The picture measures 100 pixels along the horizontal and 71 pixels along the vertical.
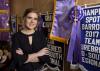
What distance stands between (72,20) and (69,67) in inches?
18.9

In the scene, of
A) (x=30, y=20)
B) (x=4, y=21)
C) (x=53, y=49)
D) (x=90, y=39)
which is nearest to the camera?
(x=90, y=39)

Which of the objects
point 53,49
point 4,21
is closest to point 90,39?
point 53,49

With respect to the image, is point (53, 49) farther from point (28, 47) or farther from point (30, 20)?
point (30, 20)

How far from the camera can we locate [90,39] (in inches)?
70.4

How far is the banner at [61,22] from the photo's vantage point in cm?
202

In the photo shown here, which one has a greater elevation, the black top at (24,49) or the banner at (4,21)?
the banner at (4,21)

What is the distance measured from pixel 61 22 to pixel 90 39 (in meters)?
0.42

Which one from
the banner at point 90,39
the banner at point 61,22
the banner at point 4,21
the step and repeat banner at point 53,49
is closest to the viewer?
the banner at point 90,39

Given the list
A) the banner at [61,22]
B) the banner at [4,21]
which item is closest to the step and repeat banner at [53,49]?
the banner at [61,22]

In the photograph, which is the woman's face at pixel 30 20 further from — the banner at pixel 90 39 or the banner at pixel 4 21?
the banner at pixel 4 21

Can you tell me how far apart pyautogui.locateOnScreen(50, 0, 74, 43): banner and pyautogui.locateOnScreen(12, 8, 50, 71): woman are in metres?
0.19

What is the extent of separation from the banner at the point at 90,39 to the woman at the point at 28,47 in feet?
1.57

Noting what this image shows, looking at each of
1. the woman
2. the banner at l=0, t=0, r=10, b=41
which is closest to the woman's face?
the woman

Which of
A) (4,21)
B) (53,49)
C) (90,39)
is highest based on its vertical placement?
(4,21)
